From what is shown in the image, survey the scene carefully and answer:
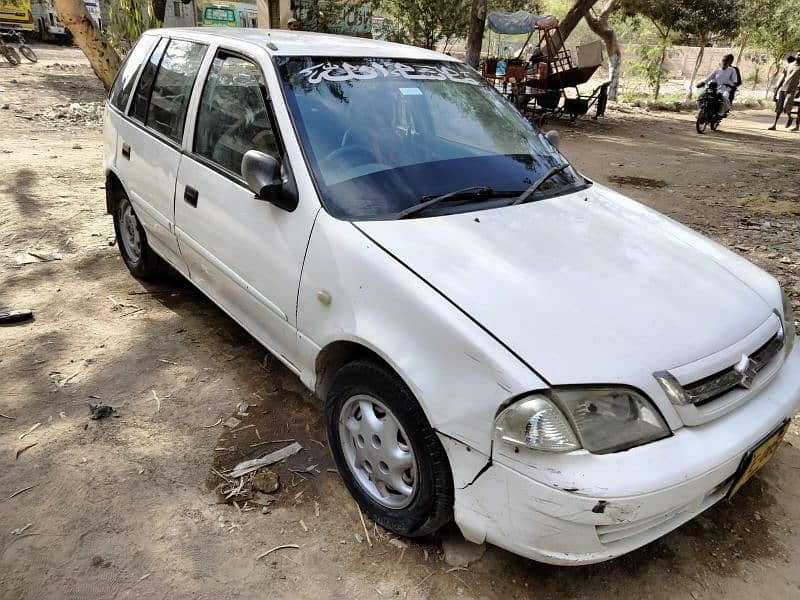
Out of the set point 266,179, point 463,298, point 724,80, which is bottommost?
point 463,298

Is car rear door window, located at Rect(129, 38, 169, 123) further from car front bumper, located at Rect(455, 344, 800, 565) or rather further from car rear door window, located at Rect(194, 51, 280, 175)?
car front bumper, located at Rect(455, 344, 800, 565)

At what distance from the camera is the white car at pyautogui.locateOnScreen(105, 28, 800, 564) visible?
1.74 m

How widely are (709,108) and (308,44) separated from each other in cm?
1336

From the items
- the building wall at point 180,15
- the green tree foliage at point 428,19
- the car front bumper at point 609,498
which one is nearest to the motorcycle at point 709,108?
the green tree foliage at point 428,19

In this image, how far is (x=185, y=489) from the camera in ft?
8.21

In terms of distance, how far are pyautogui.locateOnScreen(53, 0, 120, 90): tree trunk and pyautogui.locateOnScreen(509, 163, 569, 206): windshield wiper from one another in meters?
7.01

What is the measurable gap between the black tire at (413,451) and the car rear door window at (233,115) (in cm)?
107

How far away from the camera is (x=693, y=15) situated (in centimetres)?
1820

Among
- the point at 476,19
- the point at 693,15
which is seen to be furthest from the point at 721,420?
the point at 693,15

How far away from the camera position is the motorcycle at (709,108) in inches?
525

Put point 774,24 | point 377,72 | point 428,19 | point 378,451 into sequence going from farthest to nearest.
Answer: point 774,24, point 428,19, point 377,72, point 378,451

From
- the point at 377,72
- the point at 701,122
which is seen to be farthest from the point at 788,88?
the point at 377,72

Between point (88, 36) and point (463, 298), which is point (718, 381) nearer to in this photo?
point (463, 298)

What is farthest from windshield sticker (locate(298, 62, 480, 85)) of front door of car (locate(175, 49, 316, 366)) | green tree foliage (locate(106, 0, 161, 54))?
green tree foliage (locate(106, 0, 161, 54))
